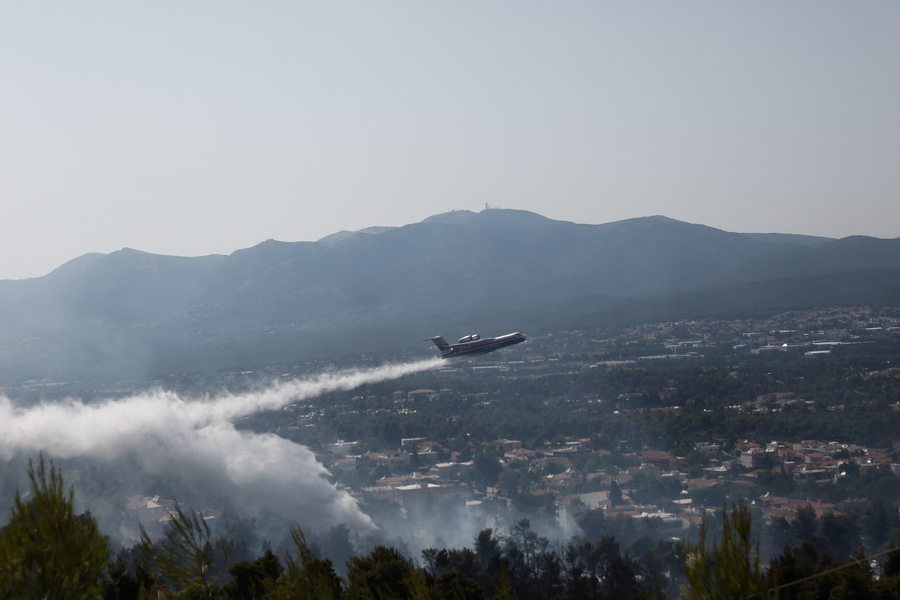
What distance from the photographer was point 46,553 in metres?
12.2

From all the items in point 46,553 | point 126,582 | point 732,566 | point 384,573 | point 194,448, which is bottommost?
point 194,448

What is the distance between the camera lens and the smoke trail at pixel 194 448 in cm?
5753

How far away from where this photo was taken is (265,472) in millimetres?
60812

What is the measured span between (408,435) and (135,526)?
31.7 meters

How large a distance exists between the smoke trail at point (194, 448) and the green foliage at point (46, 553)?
137 ft

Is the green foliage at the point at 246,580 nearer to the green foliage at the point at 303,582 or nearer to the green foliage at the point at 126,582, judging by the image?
the green foliage at the point at 126,582

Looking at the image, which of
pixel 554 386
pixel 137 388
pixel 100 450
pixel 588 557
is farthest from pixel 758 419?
pixel 137 388

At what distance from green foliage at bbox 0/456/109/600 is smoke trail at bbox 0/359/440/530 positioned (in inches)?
1646

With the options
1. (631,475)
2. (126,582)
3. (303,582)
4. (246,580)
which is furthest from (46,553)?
(631,475)

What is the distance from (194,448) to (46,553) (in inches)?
2183

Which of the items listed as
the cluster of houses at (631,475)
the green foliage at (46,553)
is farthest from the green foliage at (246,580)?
the cluster of houses at (631,475)

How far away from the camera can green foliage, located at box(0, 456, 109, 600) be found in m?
11.9

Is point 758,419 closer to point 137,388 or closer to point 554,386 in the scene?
point 554,386

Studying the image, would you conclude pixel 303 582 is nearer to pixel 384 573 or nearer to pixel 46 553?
pixel 46 553
